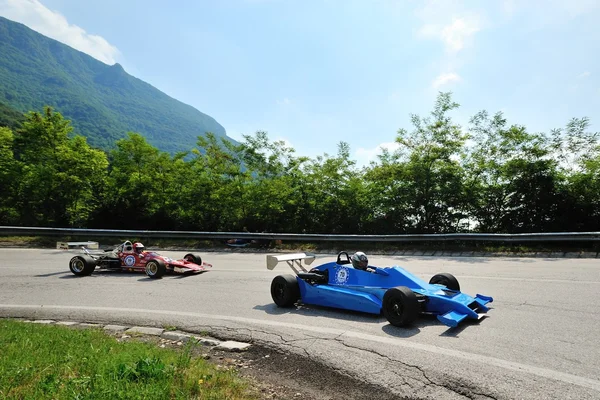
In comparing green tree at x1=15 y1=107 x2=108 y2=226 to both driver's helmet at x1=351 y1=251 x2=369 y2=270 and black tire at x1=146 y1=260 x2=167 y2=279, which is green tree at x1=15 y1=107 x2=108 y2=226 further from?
driver's helmet at x1=351 y1=251 x2=369 y2=270

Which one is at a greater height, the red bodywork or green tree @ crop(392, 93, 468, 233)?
green tree @ crop(392, 93, 468, 233)

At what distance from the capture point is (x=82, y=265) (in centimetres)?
1040

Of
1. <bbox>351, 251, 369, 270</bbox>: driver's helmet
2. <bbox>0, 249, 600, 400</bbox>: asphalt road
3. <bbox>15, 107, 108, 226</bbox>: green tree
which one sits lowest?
<bbox>0, 249, 600, 400</bbox>: asphalt road

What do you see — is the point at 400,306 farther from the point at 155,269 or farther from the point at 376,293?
the point at 155,269

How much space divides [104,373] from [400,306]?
359 centimetres

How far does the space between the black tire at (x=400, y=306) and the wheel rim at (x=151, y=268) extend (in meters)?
6.51

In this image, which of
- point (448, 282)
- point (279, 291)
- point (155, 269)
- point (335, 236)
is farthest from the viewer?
point (335, 236)

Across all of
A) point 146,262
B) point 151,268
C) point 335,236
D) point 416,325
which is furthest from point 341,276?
point 335,236

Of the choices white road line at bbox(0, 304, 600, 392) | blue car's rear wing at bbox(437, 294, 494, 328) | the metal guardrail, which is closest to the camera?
white road line at bbox(0, 304, 600, 392)

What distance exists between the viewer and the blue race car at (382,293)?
17.1 ft

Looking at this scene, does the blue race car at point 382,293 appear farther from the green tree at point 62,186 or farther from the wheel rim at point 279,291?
the green tree at point 62,186

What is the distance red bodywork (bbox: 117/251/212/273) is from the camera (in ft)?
33.6

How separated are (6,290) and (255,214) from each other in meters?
10.8

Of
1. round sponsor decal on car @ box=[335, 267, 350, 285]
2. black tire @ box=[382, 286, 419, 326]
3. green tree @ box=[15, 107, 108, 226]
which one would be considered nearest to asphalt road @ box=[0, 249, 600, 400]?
black tire @ box=[382, 286, 419, 326]
